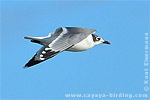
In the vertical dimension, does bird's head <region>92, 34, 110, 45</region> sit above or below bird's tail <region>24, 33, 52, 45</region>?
below

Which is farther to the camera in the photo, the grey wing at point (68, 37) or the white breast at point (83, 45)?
the white breast at point (83, 45)

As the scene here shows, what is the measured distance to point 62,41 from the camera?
407 cm

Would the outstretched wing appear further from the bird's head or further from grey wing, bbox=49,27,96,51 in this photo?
the bird's head

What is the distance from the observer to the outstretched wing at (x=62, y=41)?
3848 mm

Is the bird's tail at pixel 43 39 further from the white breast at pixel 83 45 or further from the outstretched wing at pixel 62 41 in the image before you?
the white breast at pixel 83 45

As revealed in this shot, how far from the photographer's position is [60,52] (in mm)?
3773

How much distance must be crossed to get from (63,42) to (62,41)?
0.11 feet

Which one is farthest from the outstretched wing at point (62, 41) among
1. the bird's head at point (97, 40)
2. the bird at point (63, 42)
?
the bird's head at point (97, 40)

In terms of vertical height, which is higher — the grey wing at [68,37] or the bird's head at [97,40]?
the grey wing at [68,37]

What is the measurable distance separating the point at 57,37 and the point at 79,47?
1.10 feet

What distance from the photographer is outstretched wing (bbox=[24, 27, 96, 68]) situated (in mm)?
3848

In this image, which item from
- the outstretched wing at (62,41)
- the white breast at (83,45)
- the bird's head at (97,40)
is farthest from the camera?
the bird's head at (97,40)

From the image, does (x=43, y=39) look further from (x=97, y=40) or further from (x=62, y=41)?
(x=97, y=40)

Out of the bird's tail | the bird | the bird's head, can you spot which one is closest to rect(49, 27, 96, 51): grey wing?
the bird
